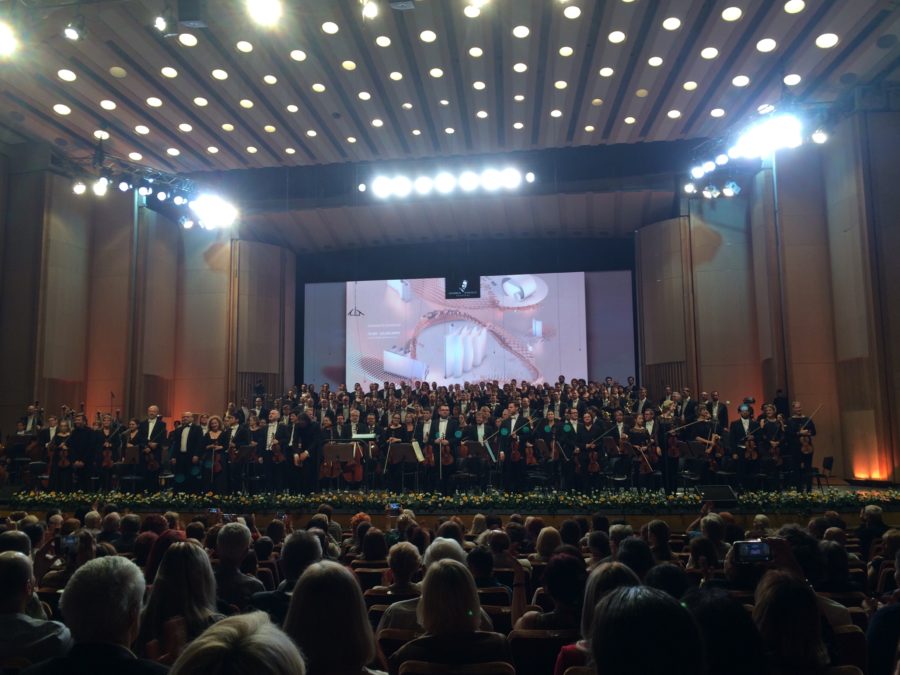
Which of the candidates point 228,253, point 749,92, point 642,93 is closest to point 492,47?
point 642,93

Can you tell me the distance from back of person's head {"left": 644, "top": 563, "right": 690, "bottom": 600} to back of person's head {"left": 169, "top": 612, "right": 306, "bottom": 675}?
1.90 metres

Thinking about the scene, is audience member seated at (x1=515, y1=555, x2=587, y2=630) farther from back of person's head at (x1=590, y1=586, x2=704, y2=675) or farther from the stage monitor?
the stage monitor

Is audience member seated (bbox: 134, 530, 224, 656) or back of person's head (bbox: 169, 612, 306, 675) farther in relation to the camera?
audience member seated (bbox: 134, 530, 224, 656)

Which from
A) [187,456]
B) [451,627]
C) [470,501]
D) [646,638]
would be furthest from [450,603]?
[187,456]

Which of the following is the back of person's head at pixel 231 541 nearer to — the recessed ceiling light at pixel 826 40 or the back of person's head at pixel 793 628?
the back of person's head at pixel 793 628

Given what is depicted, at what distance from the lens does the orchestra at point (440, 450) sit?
10.8 metres

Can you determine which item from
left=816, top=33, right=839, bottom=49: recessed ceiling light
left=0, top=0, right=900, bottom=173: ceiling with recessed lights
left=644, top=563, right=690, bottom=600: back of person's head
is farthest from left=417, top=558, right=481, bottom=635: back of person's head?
left=816, top=33, right=839, bottom=49: recessed ceiling light

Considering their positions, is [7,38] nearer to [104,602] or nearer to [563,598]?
[104,602]

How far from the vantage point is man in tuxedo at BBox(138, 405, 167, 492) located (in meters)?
11.5

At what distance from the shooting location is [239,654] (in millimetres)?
1098

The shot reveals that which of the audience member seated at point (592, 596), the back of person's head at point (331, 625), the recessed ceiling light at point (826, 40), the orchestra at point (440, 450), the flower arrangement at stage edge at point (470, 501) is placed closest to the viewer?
the back of person's head at point (331, 625)

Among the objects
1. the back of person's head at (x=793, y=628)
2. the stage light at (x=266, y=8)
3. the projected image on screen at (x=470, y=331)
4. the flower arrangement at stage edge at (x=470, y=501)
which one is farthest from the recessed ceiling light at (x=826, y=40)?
the back of person's head at (x=793, y=628)

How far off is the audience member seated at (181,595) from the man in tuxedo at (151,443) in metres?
9.28

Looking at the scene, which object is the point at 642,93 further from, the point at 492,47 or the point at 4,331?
the point at 4,331
